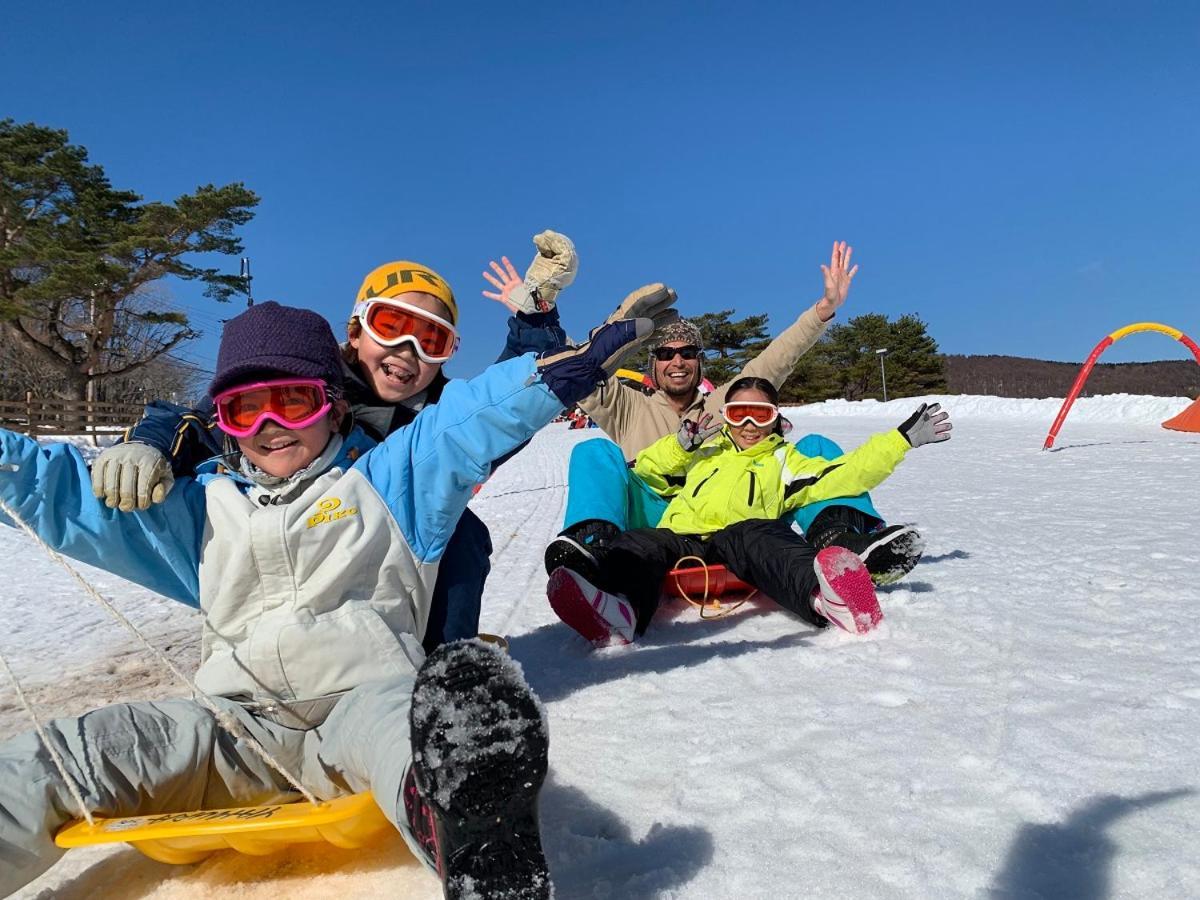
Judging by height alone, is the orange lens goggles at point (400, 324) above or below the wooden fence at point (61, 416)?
above

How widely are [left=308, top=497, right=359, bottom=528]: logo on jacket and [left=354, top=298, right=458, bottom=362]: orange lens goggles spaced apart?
2.14 feet

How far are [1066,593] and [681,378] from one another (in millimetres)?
2071

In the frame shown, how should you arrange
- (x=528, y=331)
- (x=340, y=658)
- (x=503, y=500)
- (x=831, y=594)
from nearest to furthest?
1. (x=340, y=658)
2. (x=528, y=331)
3. (x=831, y=594)
4. (x=503, y=500)

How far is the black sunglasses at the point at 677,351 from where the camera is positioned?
4.23 meters

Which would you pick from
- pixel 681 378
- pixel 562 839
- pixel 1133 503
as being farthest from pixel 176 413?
pixel 1133 503

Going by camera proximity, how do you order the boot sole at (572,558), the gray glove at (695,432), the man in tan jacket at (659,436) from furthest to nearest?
the gray glove at (695,432) < the man in tan jacket at (659,436) < the boot sole at (572,558)

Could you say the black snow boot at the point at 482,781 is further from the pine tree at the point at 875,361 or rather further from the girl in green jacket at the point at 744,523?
the pine tree at the point at 875,361

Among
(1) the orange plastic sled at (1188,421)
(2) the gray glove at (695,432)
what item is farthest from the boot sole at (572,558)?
(1) the orange plastic sled at (1188,421)

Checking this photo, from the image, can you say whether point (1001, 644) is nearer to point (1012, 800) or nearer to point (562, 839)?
point (1012, 800)

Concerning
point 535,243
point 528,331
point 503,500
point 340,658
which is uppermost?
point 535,243

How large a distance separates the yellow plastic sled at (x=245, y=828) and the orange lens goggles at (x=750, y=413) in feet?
8.55

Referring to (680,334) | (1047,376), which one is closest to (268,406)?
(680,334)

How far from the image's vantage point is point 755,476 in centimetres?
348

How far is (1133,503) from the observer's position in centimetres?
550
